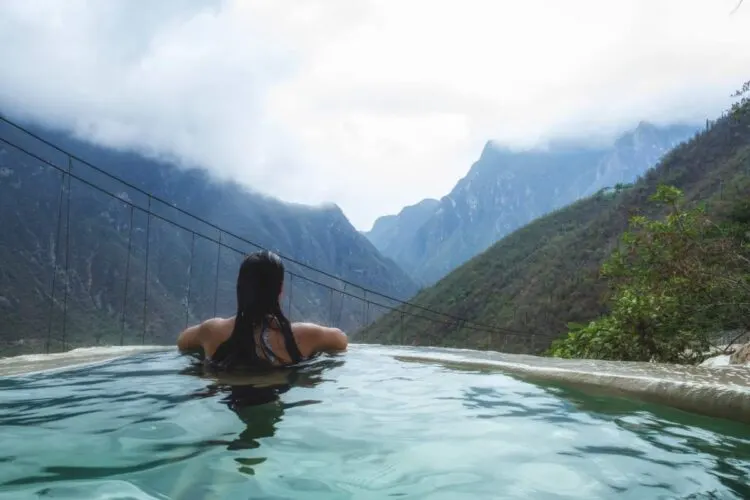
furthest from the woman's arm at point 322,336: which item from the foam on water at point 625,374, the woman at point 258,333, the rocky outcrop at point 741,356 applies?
the rocky outcrop at point 741,356

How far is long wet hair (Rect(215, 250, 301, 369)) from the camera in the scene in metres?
3.48

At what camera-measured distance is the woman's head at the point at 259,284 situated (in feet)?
11.4

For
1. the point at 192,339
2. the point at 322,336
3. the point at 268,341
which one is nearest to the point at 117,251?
the point at 192,339

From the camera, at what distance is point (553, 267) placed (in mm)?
54188

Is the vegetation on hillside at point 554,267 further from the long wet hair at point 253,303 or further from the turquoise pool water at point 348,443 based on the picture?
the turquoise pool water at point 348,443

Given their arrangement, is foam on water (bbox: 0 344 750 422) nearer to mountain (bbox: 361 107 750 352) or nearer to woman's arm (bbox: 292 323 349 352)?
woman's arm (bbox: 292 323 349 352)

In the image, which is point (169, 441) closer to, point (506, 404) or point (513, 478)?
point (513, 478)

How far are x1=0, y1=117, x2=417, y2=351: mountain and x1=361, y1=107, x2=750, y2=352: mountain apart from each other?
11.4 m

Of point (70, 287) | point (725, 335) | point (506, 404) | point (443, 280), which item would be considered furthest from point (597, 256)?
point (70, 287)

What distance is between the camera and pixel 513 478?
201 centimetres

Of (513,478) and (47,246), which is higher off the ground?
(47,246)

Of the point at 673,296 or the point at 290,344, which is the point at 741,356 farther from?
the point at 290,344

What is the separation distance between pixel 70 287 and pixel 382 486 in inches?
3301

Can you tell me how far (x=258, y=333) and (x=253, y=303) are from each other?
282mm
